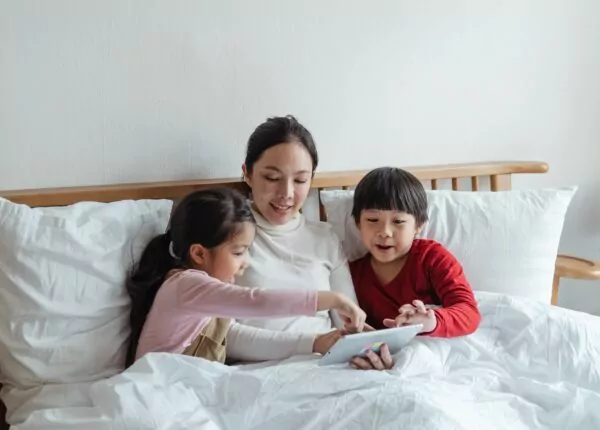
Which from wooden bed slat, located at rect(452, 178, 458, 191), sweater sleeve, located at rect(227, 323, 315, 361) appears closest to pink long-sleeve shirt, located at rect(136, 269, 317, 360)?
sweater sleeve, located at rect(227, 323, 315, 361)

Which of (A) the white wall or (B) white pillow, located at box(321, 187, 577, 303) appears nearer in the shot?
(A) the white wall

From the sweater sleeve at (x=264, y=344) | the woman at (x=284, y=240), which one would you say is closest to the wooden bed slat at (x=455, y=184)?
the woman at (x=284, y=240)

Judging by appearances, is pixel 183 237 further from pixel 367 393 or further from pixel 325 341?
pixel 367 393

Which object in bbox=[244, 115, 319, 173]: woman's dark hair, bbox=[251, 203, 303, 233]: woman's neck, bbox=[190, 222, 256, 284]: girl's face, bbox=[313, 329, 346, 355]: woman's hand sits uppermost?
bbox=[244, 115, 319, 173]: woman's dark hair

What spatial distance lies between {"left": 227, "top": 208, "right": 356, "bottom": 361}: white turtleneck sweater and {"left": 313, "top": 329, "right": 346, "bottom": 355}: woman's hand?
0.01 metres

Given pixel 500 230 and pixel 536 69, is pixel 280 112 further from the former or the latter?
pixel 536 69

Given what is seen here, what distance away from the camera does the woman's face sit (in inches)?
58.0

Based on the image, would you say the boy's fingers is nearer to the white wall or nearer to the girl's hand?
the girl's hand

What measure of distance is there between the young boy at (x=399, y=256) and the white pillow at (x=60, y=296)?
1.75 ft

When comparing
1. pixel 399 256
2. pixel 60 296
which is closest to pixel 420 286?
pixel 399 256

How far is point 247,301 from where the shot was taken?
1193mm

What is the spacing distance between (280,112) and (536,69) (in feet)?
2.79

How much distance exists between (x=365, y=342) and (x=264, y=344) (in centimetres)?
24

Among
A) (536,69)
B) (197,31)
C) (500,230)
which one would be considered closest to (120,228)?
(197,31)
